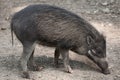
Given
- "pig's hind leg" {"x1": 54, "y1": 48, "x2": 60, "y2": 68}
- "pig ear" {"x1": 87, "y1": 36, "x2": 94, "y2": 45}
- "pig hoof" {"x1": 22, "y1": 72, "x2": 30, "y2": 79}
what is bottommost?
"pig hoof" {"x1": 22, "y1": 72, "x2": 30, "y2": 79}

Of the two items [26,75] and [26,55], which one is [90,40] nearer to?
[26,55]

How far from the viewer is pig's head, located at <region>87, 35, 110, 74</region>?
719 centimetres

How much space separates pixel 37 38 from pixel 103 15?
3.80 metres

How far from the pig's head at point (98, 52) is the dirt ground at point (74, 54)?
0.53 ft

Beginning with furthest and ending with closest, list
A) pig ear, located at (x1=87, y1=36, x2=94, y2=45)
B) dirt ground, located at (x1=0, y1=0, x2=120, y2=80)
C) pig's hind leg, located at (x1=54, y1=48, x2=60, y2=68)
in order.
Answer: pig's hind leg, located at (x1=54, y1=48, x2=60, y2=68) → pig ear, located at (x1=87, y1=36, x2=94, y2=45) → dirt ground, located at (x1=0, y1=0, x2=120, y2=80)

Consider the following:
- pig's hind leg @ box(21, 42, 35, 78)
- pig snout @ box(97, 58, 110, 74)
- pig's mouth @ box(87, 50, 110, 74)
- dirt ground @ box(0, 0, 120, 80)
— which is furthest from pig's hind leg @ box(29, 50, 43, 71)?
pig snout @ box(97, 58, 110, 74)

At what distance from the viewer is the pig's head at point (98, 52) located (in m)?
7.19

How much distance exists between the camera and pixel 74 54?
8.06m

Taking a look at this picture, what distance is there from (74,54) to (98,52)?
929 millimetres

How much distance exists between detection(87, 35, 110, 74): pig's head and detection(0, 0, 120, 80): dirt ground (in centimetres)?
16

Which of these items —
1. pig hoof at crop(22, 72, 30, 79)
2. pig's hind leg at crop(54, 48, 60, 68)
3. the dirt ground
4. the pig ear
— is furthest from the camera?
pig's hind leg at crop(54, 48, 60, 68)

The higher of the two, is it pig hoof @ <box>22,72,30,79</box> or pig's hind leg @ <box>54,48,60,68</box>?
pig's hind leg @ <box>54,48,60,68</box>

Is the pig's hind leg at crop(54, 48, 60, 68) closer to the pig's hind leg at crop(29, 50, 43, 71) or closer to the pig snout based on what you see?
the pig's hind leg at crop(29, 50, 43, 71)

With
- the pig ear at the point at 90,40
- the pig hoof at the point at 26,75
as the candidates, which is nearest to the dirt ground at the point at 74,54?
the pig hoof at the point at 26,75
